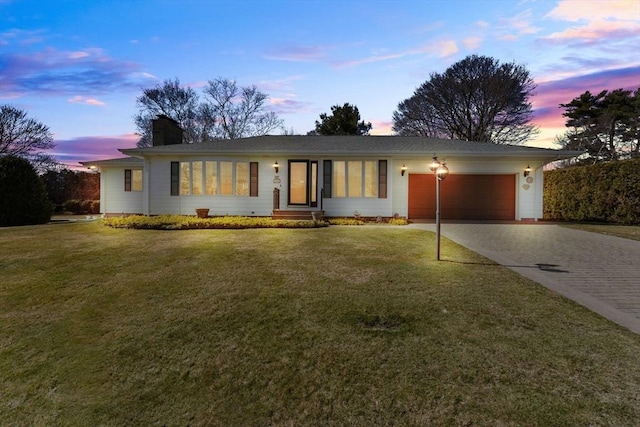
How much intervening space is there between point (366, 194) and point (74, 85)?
58.0 ft

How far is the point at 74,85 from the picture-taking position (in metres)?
18.1

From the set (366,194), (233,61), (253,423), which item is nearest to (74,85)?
(233,61)

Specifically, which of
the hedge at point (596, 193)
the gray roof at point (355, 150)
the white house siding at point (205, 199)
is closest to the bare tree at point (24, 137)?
the white house siding at point (205, 199)

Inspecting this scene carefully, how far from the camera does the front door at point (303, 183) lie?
13375mm

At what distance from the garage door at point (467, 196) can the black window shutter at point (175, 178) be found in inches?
386

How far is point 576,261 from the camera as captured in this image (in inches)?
250

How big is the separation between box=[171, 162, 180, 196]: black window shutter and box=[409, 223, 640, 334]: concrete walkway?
10.6m

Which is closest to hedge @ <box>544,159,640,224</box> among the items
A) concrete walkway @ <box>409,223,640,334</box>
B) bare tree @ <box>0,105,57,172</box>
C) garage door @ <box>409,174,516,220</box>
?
garage door @ <box>409,174,516,220</box>

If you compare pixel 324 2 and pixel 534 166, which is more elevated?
pixel 324 2

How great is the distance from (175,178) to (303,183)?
537 cm

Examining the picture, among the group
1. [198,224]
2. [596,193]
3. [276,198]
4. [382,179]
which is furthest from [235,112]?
[596,193]

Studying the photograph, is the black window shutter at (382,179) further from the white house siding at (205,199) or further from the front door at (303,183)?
the white house siding at (205,199)

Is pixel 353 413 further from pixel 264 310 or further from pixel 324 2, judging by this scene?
pixel 324 2

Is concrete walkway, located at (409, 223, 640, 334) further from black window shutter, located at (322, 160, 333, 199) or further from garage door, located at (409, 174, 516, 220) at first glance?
black window shutter, located at (322, 160, 333, 199)
